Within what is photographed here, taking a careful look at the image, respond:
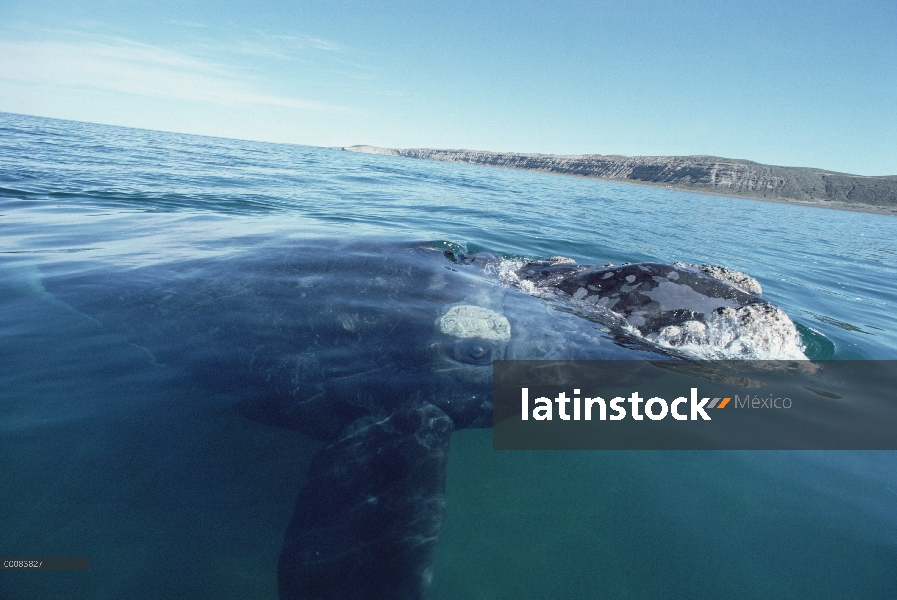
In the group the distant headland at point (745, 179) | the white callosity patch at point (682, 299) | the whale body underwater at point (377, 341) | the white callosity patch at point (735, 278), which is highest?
the distant headland at point (745, 179)

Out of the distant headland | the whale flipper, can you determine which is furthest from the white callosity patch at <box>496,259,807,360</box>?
the distant headland

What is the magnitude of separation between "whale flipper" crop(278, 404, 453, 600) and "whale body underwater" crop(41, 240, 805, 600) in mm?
12

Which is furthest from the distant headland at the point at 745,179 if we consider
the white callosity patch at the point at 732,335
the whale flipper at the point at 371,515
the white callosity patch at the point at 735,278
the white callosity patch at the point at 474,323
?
the whale flipper at the point at 371,515

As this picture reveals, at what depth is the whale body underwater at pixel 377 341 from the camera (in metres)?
3.65

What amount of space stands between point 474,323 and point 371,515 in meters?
3.07

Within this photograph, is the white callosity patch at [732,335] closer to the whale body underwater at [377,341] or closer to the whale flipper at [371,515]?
the whale body underwater at [377,341]

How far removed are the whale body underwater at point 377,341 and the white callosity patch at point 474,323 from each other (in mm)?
Answer: 28

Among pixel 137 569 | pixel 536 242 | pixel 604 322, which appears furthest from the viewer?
pixel 536 242

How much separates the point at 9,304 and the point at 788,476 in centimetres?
1047

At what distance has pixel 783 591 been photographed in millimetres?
3229

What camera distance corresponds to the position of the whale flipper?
3252 millimetres

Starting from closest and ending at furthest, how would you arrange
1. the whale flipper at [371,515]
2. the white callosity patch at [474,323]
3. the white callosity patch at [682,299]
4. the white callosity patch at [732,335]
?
the whale flipper at [371,515] < the white callosity patch at [474,323] < the white callosity patch at [732,335] < the white callosity patch at [682,299]

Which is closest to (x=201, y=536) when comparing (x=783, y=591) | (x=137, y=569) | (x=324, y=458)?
(x=137, y=569)

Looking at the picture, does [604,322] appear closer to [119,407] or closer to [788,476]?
[788,476]
